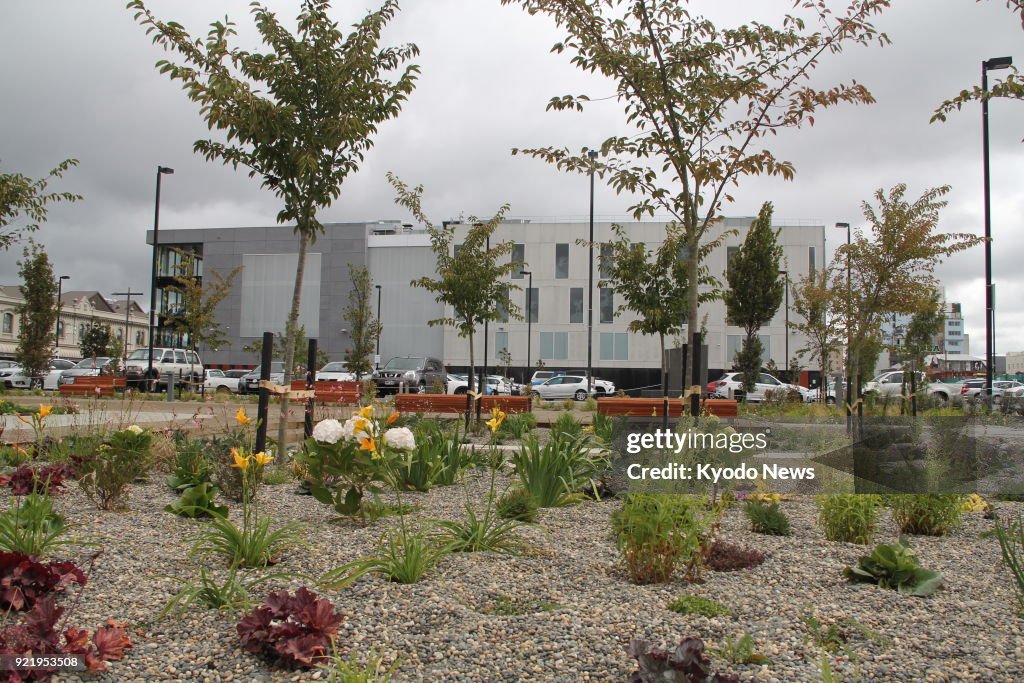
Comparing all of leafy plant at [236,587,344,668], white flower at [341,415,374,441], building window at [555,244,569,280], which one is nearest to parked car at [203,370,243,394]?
building window at [555,244,569,280]

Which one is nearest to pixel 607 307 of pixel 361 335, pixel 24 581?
pixel 361 335

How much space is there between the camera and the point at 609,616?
3.39 metres

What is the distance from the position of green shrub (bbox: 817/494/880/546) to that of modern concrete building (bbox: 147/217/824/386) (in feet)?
136

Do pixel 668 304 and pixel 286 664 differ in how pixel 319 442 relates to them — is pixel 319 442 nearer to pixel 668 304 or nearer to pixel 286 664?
pixel 286 664

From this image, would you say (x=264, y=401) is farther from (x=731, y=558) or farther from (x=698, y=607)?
(x=698, y=607)

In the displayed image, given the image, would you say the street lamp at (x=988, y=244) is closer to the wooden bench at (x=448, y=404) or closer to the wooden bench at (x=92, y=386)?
the wooden bench at (x=448, y=404)

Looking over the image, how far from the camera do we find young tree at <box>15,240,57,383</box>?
97.9 ft

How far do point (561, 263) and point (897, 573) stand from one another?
46.6 m

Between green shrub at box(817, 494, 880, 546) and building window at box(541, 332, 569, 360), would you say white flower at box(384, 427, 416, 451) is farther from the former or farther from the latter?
building window at box(541, 332, 569, 360)

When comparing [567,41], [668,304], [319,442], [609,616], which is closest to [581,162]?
[567,41]

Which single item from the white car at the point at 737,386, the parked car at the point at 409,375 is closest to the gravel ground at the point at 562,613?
the parked car at the point at 409,375

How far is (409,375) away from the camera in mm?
30406

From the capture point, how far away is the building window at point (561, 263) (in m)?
49.9

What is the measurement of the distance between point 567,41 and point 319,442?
481 cm
